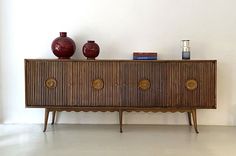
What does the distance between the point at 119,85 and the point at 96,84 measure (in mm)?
211

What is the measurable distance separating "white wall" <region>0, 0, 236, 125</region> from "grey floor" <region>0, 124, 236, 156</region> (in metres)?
0.23

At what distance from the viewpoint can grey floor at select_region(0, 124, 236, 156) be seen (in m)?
2.28

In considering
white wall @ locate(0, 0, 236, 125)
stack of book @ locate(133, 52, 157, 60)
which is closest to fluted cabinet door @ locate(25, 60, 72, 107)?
white wall @ locate(0, 0, 236, 125)

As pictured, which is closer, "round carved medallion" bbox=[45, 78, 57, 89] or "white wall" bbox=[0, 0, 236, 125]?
"round carved medallion" bbox=[45, 78, 57, 89]

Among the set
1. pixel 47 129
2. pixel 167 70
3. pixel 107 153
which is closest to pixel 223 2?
pixel 167 70

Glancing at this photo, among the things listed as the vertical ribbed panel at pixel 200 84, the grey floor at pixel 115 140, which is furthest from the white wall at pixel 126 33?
the vertical ribbed panel at pixel 200 84

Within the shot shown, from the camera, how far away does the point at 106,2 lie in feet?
10.6

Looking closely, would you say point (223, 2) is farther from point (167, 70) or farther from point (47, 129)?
point (47, 129)

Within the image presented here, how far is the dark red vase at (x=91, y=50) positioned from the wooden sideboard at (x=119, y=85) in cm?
13

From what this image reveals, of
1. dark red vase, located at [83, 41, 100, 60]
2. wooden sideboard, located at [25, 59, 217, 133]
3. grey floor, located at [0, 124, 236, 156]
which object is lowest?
grey floor, located at [0, 124, 236, 156]

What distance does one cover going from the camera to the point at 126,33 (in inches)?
127

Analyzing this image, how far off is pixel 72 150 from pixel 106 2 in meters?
1.60

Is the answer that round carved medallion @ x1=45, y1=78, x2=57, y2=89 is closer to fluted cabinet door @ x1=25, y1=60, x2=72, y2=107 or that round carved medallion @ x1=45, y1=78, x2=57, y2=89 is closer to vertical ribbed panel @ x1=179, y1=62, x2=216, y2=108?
fluted cabinet door @ x1=25, y1=60, x2=72, y2=107

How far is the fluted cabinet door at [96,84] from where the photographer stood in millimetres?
2893
